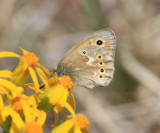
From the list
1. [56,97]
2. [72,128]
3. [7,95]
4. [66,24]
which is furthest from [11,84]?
[66,24]

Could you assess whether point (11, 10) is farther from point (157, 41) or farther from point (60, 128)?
point (60, 128)

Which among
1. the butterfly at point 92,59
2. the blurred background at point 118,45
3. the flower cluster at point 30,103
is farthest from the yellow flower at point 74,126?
the blurred background at point 118,45

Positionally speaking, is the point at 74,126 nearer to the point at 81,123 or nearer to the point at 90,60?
the point at 81,123

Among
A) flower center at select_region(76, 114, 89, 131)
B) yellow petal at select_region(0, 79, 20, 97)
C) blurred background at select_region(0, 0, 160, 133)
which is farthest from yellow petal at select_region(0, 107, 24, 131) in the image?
blurred background at select_region(0, 0, 160, 133)

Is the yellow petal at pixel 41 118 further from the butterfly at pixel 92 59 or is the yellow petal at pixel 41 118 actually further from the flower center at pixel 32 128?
the butterfly at pixel 92 59

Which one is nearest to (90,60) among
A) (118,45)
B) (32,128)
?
(32,128)

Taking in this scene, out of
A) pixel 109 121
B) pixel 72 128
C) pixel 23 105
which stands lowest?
pixel 109 121

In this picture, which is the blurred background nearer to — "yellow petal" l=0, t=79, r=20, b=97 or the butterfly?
the butterfly
